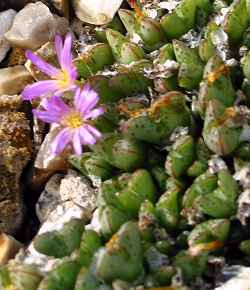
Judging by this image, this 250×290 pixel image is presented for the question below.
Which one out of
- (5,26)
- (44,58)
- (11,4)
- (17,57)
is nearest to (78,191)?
(44,58)

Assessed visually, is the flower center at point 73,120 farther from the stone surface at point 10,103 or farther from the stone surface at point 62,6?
the stone surface at point 62,6

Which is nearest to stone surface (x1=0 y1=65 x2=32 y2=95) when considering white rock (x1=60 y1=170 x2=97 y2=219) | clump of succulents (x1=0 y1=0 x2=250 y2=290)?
clump of succulents (x1=0 y1=0 x2=250 y2=290)

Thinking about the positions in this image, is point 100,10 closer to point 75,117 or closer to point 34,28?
point 34,28

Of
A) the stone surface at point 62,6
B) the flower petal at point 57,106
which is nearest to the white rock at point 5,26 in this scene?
the stone surface at point 62,6

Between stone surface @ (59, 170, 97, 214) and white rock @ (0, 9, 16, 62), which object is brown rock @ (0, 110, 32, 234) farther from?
white rock @ (0, 9, 16, 62)

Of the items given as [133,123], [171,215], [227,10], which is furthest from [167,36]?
[171,215]

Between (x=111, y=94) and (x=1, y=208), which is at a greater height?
(x=111, y=94)

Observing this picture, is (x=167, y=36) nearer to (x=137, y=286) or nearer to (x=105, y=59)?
(x=105, y=59)
